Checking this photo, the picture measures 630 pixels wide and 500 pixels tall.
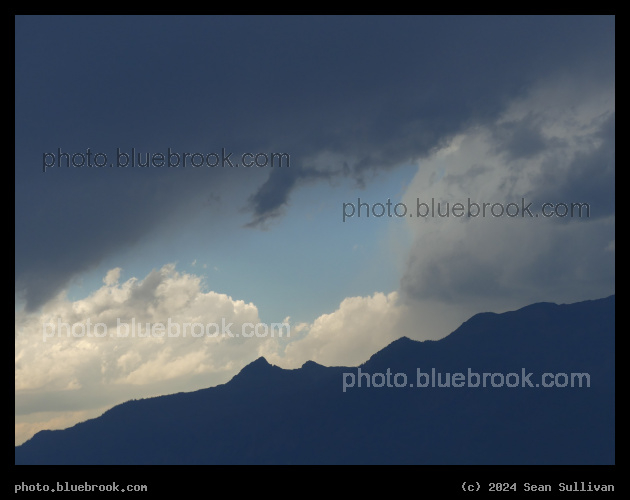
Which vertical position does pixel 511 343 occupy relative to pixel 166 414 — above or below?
above

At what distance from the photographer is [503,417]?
9238 cm

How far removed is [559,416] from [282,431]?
46276 mm

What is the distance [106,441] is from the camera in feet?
334

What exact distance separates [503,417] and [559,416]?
343 inches

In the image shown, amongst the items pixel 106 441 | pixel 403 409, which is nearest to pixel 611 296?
pixel 403 409

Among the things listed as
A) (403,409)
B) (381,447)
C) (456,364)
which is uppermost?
(456,364)

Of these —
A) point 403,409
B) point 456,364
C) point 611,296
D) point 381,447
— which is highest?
point 611,296
